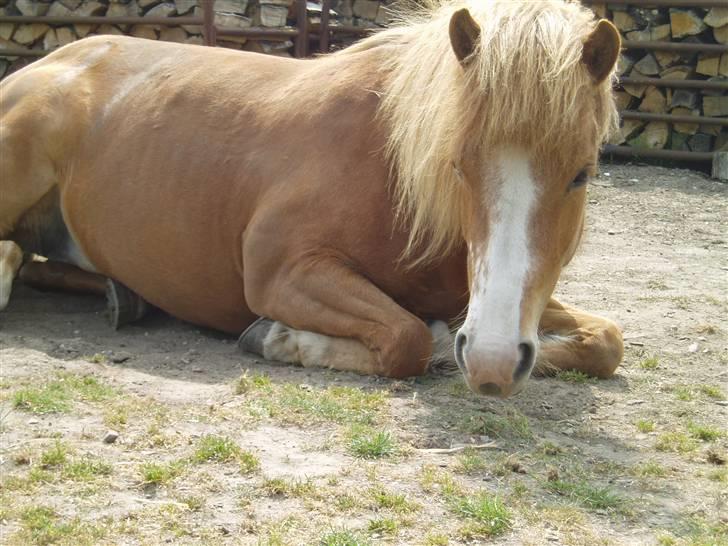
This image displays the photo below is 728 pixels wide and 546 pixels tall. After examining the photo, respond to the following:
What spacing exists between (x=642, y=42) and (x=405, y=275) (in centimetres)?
781

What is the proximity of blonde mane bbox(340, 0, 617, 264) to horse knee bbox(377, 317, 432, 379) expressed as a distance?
351 mm

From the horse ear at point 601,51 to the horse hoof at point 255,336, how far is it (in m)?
2.02

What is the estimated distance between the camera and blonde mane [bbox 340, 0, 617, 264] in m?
3.50

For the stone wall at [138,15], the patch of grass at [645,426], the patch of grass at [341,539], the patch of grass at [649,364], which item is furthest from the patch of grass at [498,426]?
the stone wall at [138,15]

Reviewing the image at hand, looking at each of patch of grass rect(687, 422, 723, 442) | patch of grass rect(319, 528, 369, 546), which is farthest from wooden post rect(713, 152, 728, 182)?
patch of grass rect(319, 528, 369, 546)

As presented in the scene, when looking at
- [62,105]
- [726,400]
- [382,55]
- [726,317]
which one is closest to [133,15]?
[62,105]

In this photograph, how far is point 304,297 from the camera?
464 centimetres

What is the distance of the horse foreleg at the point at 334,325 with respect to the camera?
4328 mm

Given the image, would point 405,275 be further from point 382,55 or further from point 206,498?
point 206,498

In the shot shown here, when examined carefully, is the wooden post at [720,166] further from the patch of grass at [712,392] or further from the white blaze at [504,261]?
the white blaze at [504,261]

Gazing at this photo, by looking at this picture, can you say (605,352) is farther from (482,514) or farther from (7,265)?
(7,265)

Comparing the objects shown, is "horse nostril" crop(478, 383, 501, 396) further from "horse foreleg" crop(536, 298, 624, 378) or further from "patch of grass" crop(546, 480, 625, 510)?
"horse foreleg" crop(536, 298, 624, 378)

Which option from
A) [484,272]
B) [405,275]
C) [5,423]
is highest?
[484,272]

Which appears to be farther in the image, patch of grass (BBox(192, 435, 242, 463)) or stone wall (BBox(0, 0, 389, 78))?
stone wall (BBox(0, 0, 389, 78))
